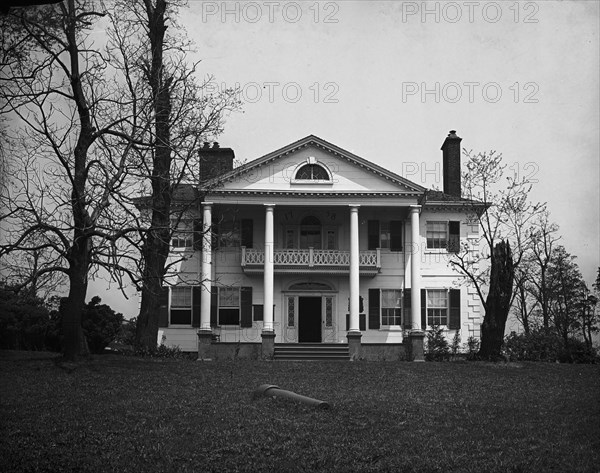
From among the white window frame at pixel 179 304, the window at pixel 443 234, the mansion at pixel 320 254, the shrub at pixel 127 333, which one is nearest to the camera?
the shrub at pixel 127 333

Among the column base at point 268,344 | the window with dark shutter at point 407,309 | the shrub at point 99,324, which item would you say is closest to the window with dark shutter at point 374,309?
the window with dark shutter at point 407,309

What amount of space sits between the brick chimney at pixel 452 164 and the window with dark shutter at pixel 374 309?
625 cm

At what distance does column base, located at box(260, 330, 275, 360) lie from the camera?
31.6 meters

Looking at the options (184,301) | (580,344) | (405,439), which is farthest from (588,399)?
(184,301)

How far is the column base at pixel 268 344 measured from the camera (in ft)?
104

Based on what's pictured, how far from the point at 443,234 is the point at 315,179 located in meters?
6.73

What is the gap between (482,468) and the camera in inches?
468

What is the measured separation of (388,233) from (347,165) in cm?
415

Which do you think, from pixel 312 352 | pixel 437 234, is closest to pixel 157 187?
pixel 312 352

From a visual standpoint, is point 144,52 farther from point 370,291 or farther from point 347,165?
point 370,291

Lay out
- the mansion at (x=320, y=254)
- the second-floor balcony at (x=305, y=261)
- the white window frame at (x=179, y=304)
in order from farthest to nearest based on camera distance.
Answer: the white window frame at (x=179, y=304) < the second-floor balcony at (x=305, y=261) < the mansion at (x=320, y=254)

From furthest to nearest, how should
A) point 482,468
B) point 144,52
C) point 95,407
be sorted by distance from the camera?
point 144,52, point 95,407, point 482,468

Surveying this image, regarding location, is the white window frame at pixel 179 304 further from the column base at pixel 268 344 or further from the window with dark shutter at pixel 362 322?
the window with dark shutter at pixel 362 322

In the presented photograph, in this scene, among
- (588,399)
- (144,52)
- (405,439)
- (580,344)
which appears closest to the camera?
(405,439)
